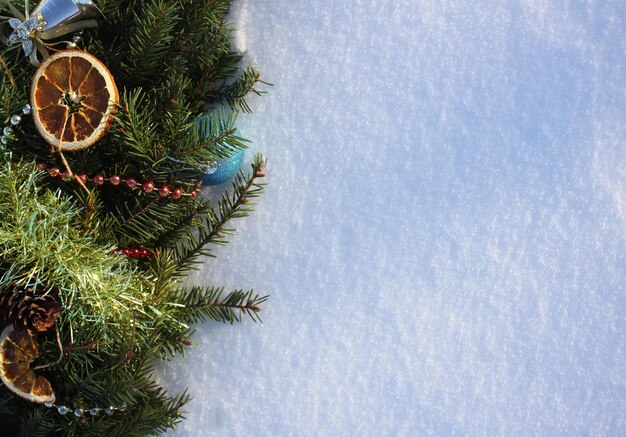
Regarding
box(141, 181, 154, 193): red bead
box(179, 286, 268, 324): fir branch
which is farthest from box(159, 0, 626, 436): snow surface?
box(141, 181, 154, 193): red bead

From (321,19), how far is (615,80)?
0.96 feet

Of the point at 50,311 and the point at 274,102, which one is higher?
the point at 274,102

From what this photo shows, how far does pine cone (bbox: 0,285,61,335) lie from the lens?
608mm

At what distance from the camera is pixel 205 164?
65 centimetres

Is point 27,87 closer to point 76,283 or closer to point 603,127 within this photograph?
point 76,283

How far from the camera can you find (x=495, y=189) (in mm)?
693

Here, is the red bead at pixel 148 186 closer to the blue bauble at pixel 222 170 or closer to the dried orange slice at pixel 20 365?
the blue bauble at pixel 222 170

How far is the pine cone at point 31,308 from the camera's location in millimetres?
608

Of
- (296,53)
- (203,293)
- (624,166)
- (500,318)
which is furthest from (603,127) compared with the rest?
(203,293)

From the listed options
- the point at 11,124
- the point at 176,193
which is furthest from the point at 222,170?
the point at 11,124

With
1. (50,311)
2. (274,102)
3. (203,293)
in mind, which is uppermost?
(274,102)

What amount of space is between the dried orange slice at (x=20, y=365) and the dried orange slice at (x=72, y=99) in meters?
0.18

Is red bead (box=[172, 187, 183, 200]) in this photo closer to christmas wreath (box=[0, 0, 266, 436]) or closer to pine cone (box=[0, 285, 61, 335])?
christmas wreath (box=[0, 0, 266, 436])

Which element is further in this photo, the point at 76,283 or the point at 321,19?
the point at 321,19
